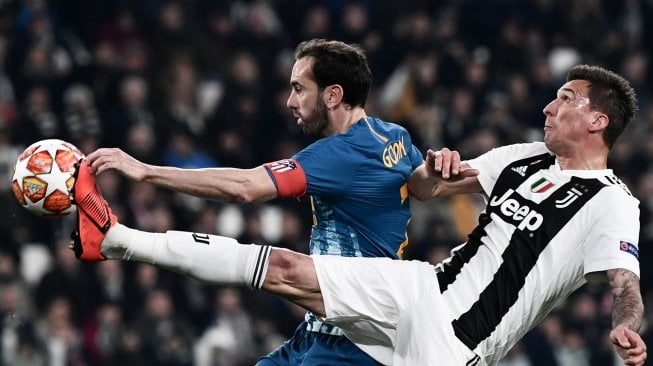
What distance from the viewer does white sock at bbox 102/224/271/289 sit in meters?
5.96

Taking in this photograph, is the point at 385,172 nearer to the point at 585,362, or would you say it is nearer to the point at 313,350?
the point at 313,350

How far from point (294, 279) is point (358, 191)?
59cm

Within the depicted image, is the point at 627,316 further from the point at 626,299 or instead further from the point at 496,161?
the point at 496,161

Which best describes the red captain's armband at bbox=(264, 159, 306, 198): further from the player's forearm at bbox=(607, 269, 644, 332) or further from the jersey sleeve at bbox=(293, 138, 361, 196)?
the player's forearm at bbox=(607, 269, 644, 332)

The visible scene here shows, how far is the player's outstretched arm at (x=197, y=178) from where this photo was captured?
5797 millimetres

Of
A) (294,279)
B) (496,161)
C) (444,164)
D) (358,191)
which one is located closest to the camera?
(294,279)

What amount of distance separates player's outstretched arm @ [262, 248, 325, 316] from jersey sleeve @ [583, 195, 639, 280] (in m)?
1.31

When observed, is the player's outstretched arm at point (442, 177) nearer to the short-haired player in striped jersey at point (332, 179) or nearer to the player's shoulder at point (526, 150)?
the short-haired player in striped jersey at point (332, 179)

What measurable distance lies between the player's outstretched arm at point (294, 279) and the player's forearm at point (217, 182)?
0.30m

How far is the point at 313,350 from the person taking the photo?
627 cm

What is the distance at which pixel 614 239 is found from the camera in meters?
5.93

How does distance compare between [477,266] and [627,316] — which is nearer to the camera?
[627,316]

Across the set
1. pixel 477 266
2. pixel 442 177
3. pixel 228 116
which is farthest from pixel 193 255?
pixel 228 116

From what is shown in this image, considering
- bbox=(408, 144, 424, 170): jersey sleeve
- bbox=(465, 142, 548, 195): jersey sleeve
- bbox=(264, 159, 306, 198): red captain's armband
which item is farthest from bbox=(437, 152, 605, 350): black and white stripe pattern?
bbox=(264, 159, 306, 198): red captain's armband
